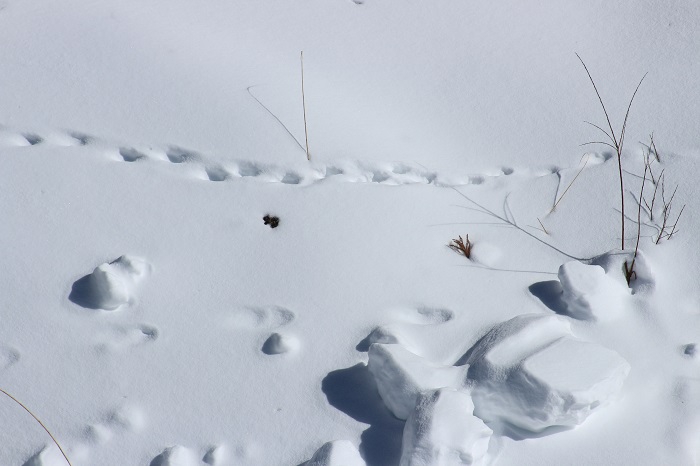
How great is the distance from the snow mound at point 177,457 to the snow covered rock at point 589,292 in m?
1.09

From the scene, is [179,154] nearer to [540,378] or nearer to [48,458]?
[48,458]

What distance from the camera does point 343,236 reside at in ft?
7.70

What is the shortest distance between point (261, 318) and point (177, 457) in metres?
0.46

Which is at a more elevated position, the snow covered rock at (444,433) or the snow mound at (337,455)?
the snow covered rock at (444,433)

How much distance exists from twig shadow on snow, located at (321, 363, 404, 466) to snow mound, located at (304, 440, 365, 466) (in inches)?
1.8

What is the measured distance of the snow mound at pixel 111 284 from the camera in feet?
7.07

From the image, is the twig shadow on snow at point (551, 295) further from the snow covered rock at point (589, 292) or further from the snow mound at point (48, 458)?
the snow mound at point (48, 458)

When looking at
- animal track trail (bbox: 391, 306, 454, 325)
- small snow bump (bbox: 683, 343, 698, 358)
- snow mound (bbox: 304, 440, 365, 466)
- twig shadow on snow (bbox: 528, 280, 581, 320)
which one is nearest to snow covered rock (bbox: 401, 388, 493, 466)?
snow mound (bbox: 304, 440, 365, 466)

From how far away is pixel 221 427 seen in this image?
1.96 meters

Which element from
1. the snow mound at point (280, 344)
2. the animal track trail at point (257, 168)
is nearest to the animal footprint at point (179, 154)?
the animal track trail at point (257, 168)

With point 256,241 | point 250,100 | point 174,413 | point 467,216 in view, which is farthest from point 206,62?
point 174,413

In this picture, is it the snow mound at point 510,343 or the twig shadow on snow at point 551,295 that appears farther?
the twig shadow on snow at point 551,295

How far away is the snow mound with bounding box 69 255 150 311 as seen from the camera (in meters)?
2.15

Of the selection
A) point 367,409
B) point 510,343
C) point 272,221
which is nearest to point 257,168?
point 272,221
